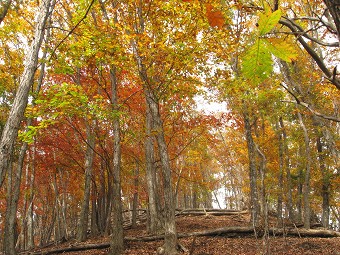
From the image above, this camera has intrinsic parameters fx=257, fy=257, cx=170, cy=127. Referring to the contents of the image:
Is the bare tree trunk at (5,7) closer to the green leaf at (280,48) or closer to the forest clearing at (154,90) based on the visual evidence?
the forest clearing at (154,90)

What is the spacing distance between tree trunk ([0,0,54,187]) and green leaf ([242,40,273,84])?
5.96 metres

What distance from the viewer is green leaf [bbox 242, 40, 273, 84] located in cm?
79

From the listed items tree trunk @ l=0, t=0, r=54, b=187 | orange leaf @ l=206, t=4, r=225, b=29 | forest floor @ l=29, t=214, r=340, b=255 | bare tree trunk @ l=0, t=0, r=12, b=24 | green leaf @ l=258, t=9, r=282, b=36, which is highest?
bare tree trunk @ l=0, t=0, r=12, b=24

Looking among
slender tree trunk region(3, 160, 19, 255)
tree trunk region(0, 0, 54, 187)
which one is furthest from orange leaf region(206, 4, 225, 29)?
slender tree trunk region(3, 160, 19, 255)

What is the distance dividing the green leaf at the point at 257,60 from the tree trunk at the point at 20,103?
5964 mm

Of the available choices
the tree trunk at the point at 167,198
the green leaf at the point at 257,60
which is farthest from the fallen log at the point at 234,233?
the green leaf at the point at 257,60

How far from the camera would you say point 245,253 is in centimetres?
875

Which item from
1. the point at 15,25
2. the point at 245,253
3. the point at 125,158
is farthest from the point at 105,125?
the point at 245,253

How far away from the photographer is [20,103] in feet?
19.6

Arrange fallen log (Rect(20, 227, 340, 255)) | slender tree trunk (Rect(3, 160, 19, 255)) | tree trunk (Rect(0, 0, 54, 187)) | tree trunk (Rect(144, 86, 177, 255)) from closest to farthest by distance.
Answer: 1. tree trunk (Rect(0, 0, 54, 187))
2. tree trunk (Rect(144, 86, 177, 255))
3. slender tree trunk (Rect(3, 160, 19, 255))
4. fallen log (Rect(20, 227, 340, 255))

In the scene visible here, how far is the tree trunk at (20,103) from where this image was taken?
5523 millimetres

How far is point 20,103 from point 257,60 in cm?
637

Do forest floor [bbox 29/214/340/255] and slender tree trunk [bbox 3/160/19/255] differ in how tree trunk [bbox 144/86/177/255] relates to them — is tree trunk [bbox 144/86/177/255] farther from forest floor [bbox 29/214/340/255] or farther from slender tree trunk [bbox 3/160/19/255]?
slender tree trunk [bbox 3/160/19/255]

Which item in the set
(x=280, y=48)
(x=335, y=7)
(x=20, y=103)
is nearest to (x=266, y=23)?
(x=280, y=48)
